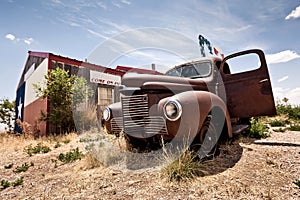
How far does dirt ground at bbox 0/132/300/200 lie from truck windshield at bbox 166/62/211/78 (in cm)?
167

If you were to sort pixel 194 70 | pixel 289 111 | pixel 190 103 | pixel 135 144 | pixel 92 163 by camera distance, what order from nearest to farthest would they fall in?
pixel 190 103
pixel 92 163
pixel 135 144
pixel 194 70
pixel 289 111

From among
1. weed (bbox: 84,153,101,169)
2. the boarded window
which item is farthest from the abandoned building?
weed (bbox: 84,153,101,169)

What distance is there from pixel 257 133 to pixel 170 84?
3302 mm

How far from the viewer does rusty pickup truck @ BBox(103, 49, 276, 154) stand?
9.49 feet

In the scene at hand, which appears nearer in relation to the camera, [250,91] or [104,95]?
[250,91]

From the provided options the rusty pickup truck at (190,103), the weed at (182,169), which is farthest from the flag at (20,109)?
the weed at (182,169)

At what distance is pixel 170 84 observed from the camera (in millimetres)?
3549

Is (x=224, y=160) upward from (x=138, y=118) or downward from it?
downward

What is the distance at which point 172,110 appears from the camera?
2842mm

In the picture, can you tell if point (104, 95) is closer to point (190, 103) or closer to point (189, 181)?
point (190, 103)

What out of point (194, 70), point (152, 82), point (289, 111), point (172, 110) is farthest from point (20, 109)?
point (289, 111)

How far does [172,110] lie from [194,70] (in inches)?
86.6

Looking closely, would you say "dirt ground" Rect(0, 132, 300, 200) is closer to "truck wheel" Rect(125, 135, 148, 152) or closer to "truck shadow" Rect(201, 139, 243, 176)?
"truck shadow" Rect(201, 139, 243, 176)

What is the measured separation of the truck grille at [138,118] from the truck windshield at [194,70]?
5.90ft
